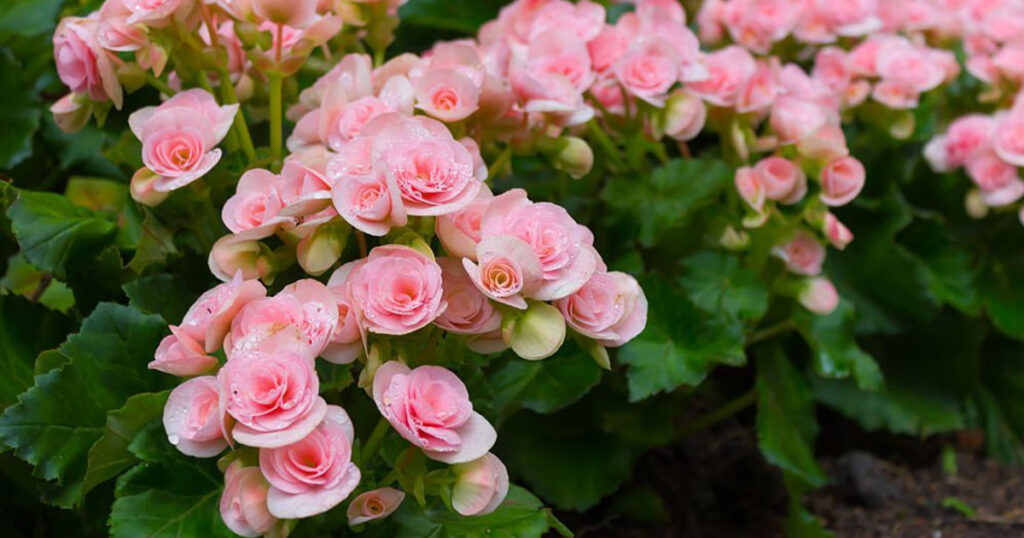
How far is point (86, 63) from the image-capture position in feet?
3.78

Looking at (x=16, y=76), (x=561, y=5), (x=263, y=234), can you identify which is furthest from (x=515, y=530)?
(x=16, y=76)

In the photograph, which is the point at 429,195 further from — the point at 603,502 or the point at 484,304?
the point at 603,502

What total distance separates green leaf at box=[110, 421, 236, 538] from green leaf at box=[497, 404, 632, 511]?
54 cm

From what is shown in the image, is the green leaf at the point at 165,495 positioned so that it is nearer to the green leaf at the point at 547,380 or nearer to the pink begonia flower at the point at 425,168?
the pink begonia flower at the point at 425,168

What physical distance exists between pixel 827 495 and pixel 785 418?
0.29m

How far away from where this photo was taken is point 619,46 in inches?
54.2

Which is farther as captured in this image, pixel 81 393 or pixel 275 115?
pixel 275 115

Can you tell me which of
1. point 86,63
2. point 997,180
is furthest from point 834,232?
point 86,63

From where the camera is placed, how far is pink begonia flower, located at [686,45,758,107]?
4.58 feet

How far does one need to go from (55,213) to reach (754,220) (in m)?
0.80

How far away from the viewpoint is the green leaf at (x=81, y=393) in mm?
1023

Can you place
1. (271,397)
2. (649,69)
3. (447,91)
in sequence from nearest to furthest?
(271,397) → (447,91) → (649,69)

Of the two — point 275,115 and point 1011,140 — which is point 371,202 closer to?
point 275,115

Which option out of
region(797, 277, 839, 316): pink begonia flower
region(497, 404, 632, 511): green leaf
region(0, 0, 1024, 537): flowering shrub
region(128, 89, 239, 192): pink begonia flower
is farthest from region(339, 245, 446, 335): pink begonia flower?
region(797, 277, 839, 316): pink begonia flower
